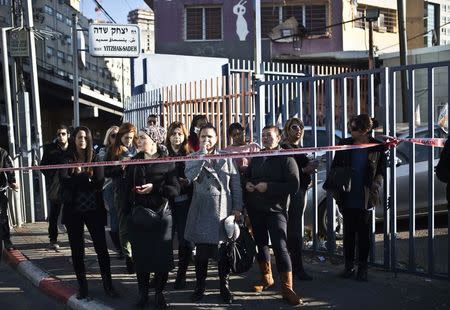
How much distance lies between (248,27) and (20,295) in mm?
20749

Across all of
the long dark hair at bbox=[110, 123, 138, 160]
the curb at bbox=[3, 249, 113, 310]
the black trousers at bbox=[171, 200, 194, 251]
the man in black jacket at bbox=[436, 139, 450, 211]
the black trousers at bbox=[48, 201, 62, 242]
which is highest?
the long dark hair at bbox=[110, 123, 138, 160]

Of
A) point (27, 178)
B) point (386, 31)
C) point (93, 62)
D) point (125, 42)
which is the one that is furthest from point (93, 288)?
point (93, 62)

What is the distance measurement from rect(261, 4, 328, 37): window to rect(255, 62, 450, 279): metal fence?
18.3 meters

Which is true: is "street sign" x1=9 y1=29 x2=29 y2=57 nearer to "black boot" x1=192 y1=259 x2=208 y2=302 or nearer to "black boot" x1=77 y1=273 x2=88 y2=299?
"black boot" x1=77 y1=273 x2=88 y2=299

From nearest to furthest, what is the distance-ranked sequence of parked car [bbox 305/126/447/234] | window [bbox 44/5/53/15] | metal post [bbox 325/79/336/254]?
metal post [bbox 325/79/336/254] → parked car [bbox 305/126/447/234] → window [bbox 44/5/53/15]

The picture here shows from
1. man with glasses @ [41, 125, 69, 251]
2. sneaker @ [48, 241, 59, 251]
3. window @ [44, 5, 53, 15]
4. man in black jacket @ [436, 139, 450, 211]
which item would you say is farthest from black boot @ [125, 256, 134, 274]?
window @ [44, 5, 53, 15]

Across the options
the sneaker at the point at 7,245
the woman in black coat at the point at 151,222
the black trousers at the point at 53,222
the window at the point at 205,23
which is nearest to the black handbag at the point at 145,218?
the woman in black coat at the point at 151,222

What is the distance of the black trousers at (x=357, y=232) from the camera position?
628 cm

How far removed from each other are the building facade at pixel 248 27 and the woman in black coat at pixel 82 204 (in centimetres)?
2013

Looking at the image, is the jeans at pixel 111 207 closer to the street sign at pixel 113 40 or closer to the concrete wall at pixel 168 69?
the street sign at pixel 113 40

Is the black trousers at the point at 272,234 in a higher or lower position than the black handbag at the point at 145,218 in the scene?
lower

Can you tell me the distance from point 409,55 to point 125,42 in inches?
519

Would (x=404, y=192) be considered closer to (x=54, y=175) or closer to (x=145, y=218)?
(x=145, y=218)

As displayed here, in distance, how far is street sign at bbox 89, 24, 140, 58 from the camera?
13.4m
